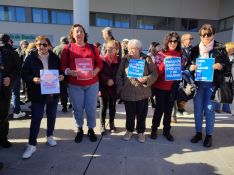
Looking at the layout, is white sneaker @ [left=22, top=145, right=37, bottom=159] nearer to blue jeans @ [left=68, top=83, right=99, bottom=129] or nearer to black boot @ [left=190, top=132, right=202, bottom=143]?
blue jeans @ [left=68, top=83, right=99, bottom=129]

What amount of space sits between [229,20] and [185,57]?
17957 mm

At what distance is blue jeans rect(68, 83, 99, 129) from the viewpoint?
13.3 feet

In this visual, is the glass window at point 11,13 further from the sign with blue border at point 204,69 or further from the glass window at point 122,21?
the sign with blue border at point 204,69

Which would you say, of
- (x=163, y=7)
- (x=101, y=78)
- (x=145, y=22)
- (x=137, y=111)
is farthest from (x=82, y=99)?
(x=163, y=7)

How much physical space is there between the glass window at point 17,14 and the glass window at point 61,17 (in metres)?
2.11

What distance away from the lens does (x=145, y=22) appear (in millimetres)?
19562

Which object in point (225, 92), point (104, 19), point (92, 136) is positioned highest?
point (104, 19)

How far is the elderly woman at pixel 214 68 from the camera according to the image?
396 centimetres

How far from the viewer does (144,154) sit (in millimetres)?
3801

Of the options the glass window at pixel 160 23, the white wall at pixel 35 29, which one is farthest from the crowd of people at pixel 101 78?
the glass window at pixel 160 23

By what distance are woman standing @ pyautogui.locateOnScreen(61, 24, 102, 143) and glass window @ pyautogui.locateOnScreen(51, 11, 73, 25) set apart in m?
14.9

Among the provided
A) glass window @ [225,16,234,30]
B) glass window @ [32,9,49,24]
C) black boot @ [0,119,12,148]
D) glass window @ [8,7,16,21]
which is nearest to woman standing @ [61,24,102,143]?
black boot @ [0,119,12,148]

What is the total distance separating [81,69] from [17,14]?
1576 cm

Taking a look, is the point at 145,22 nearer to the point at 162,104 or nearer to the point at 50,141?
the point at 162,104
